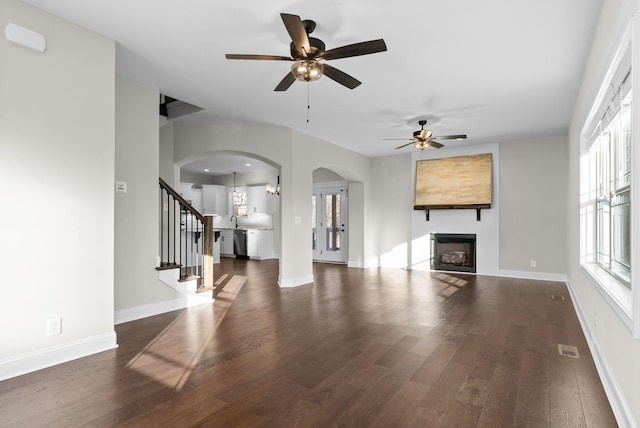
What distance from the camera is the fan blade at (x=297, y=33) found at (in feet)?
7.86

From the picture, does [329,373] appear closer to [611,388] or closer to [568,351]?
[611,388]

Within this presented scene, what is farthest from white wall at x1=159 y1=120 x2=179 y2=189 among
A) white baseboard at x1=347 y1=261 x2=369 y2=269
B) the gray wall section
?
the gray wall section

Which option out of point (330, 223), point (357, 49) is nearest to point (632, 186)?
point (357, 49)

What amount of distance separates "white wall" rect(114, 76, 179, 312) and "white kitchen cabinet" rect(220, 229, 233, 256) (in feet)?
21.4

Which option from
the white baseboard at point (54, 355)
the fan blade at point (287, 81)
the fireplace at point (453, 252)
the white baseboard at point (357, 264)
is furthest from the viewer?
the white baseboard at point (357, 264)

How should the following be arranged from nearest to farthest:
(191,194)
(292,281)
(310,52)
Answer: (310,52)
(292,281)
(191,194)

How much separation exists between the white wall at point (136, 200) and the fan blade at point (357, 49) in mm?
2480

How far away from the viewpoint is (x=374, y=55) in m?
3.52

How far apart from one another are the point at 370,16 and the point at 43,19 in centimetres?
264

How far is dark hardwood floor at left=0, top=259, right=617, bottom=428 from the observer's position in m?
2.08

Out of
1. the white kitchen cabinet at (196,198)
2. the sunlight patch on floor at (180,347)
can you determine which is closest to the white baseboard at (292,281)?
the sunlight patch on floor at (180,347)

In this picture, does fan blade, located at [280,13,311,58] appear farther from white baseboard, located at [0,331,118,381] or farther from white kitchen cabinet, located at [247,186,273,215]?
white kitchen cabinet, located at [247,186,273,215]

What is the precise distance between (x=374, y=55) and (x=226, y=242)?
8.63 metres

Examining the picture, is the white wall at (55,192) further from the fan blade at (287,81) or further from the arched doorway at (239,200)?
the arched doorway at (239,200)
